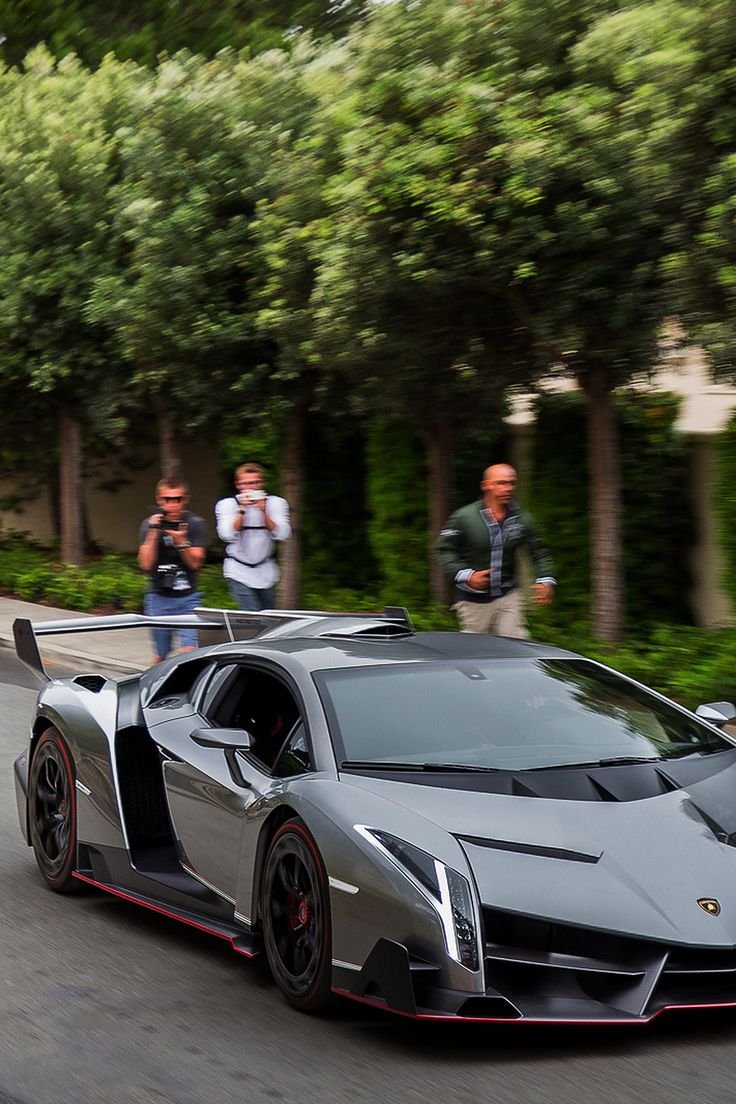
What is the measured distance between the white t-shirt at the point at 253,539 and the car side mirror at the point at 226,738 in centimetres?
717

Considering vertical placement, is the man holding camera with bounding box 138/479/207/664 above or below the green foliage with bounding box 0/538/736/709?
above

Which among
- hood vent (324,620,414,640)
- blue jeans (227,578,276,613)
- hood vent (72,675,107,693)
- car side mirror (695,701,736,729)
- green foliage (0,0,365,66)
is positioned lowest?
car side mirror (695,701,736,729)

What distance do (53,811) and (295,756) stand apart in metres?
1.92

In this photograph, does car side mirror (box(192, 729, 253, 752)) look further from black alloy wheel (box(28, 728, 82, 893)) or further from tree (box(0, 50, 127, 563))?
tree (box(0, 50, 127, 563))

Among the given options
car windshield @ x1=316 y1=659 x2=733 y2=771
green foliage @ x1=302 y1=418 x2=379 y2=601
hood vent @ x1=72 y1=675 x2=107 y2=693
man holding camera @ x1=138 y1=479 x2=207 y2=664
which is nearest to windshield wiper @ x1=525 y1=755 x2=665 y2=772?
car windshield @ x1=316 y1=659 x2=733 y2=771

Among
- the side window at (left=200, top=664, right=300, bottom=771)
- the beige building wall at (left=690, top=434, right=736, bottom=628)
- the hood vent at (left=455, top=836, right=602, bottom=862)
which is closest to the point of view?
the hood vent at (left=455, top=836, right=602, bottom=862)

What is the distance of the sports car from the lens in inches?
170

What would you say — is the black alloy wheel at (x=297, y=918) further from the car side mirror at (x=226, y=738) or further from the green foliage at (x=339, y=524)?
the green foliage at (x=339, y=524)

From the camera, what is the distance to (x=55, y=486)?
2916 cm

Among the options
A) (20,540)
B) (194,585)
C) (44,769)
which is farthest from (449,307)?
(20,540)

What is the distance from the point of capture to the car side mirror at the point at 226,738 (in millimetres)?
5301

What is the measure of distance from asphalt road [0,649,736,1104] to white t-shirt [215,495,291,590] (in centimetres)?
707

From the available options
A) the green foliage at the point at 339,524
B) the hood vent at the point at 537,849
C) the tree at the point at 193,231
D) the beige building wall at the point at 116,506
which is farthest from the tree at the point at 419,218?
the beige building wall at the point at 116,506

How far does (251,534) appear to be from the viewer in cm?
1263
